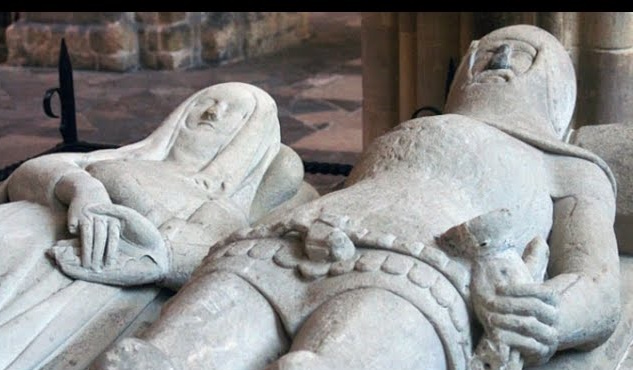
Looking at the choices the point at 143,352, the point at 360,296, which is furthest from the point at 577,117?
the point at 143,352

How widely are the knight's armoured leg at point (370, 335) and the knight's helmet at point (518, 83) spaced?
0.79m

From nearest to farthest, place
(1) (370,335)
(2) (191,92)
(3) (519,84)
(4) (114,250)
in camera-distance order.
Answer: (1) (370,335)
(4) (114,250)
(3) (519,84)
(2) (191,92)

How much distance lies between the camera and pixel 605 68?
4.13 meters

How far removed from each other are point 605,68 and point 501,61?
4.04ft

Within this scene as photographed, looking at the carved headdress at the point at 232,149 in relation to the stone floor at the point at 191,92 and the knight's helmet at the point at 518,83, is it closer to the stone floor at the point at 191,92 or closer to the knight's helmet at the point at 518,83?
the knight's helmet at the point at 518,83

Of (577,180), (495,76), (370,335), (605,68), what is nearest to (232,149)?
(495,76)

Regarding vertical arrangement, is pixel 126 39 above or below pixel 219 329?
below

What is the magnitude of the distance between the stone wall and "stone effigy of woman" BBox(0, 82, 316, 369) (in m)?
5.22

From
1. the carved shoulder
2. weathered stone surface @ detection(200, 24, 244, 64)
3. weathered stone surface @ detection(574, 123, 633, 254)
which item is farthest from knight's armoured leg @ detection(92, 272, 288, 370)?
weathered stone surface @ detection(200, 24, 244, 64)

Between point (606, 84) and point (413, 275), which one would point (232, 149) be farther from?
point (606, 84)

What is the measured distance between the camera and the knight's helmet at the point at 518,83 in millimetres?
2918

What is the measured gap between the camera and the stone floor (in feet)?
21.1

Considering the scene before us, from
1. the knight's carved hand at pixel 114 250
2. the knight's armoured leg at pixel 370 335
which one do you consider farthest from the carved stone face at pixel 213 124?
the knight's armoured leg at pixel 370 335

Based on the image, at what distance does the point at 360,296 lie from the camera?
219 cm
